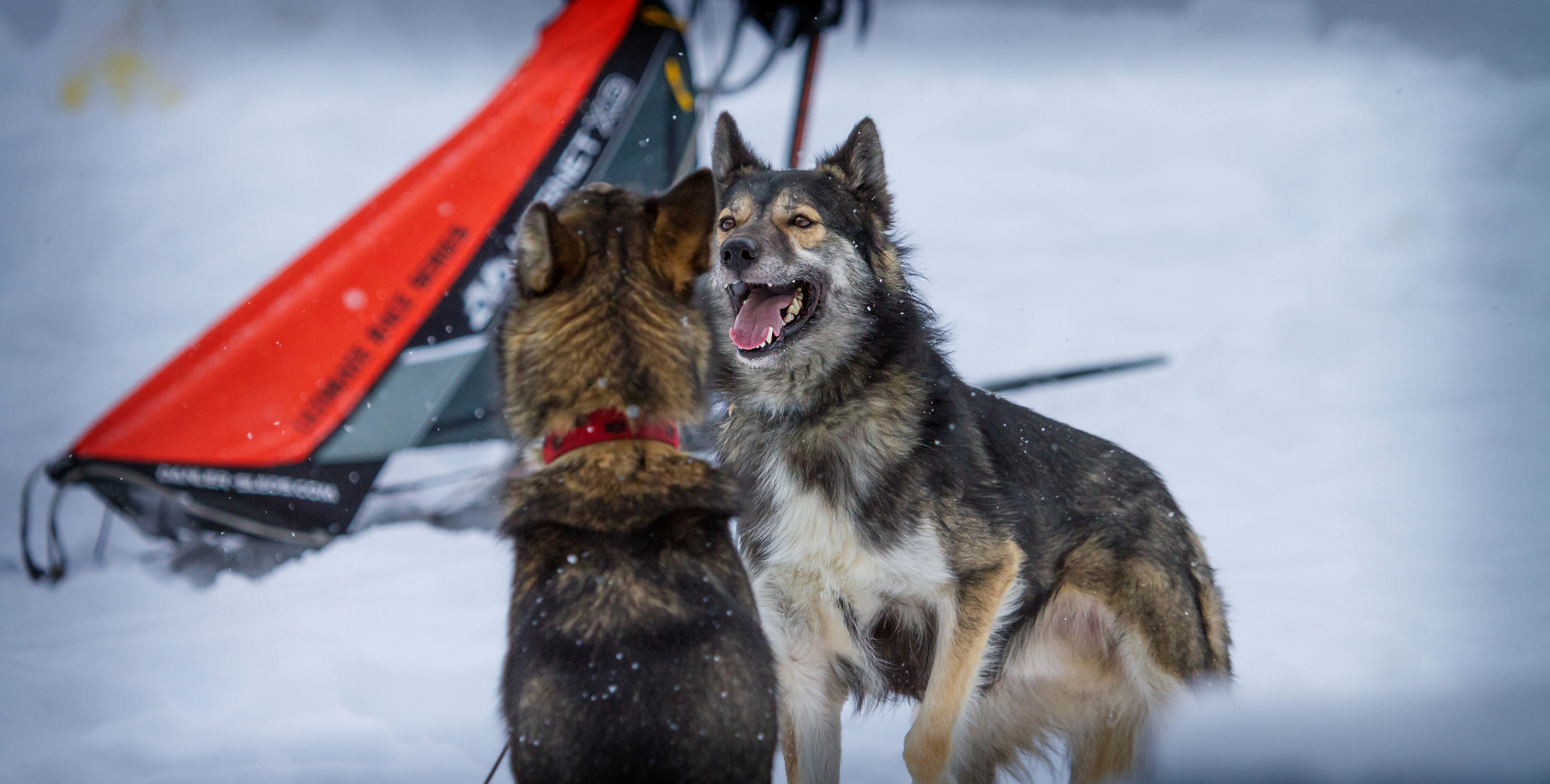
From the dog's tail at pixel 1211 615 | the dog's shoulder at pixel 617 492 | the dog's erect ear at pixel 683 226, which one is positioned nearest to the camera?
the dog's shoulder at pixel 617 492

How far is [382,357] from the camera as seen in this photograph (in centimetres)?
478

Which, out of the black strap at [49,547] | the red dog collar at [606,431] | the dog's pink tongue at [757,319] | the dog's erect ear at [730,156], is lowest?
the black strap at [49,547]

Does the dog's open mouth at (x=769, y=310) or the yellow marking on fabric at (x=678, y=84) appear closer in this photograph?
the dog's open mouth at (x=769, y=310)

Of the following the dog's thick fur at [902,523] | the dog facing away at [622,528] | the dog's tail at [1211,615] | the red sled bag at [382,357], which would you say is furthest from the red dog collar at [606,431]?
the red sled bag at [382,357]

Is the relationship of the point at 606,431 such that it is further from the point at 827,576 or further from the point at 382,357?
the point at 382,357

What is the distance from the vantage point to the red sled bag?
183 inches

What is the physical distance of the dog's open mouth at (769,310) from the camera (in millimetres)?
2492

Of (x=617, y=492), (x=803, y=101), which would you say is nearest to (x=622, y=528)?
(x=617, y=492)

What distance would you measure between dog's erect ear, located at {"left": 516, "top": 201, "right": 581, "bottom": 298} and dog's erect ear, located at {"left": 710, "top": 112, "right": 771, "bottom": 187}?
0.87 metres

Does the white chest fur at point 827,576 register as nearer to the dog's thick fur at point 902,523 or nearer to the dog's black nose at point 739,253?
the dog's thick fur at point 902,523

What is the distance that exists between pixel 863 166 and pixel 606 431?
3.87 feet

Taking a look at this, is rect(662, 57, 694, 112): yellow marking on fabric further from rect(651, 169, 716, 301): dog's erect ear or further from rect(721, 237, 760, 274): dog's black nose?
rect(651, 169, 716, 301): dog's erect ear

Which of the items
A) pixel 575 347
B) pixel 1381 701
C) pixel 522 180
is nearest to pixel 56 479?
pixel 522 180

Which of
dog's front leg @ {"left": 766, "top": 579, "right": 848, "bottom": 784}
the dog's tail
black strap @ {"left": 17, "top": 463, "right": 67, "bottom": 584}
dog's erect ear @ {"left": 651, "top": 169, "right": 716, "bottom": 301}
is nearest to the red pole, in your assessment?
dog's erect ear @ {"left": 651, "top": 169, "right": 716, "bottom": 301}
